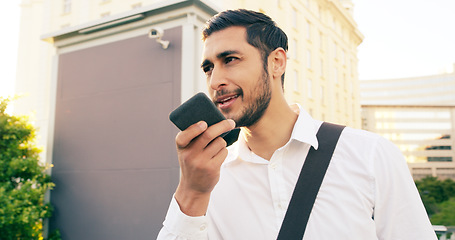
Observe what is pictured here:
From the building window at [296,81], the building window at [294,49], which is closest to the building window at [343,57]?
the building window at [294,49]

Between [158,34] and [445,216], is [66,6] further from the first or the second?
[445,216]

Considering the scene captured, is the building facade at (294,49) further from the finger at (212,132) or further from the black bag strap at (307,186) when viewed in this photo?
the finger at (212,132)

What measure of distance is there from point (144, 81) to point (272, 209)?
193 inches

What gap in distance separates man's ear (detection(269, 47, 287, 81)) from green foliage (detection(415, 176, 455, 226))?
36519mm

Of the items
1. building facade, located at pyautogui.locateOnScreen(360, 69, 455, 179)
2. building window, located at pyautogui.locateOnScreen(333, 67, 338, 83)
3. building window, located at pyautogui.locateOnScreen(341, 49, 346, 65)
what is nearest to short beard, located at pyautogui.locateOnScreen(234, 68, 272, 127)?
building window, located at pyautogui.locateOnScreen(333, 67, 338, 83)

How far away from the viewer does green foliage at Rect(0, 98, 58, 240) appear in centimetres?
582

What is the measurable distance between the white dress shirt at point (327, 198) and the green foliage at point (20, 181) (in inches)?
216

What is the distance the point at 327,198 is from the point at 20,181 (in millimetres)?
6808

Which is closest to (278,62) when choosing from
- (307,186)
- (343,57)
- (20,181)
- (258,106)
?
(258,106)

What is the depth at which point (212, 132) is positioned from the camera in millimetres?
1297

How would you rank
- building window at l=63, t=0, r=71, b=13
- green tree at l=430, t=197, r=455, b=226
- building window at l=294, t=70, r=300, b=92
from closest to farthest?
building window at l=294, t=70, r=300, b=92
building window at l=63, t=0, r=71, b=13
green tree at l=430, t=197, r=455, b=226

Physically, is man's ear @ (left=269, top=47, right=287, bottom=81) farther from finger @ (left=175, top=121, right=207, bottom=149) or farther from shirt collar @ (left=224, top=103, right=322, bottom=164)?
finger @ (left=175, top=121, right=207, bottom=149)

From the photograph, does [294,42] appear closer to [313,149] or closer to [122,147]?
[122,147]

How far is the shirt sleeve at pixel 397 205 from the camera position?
154 cm
